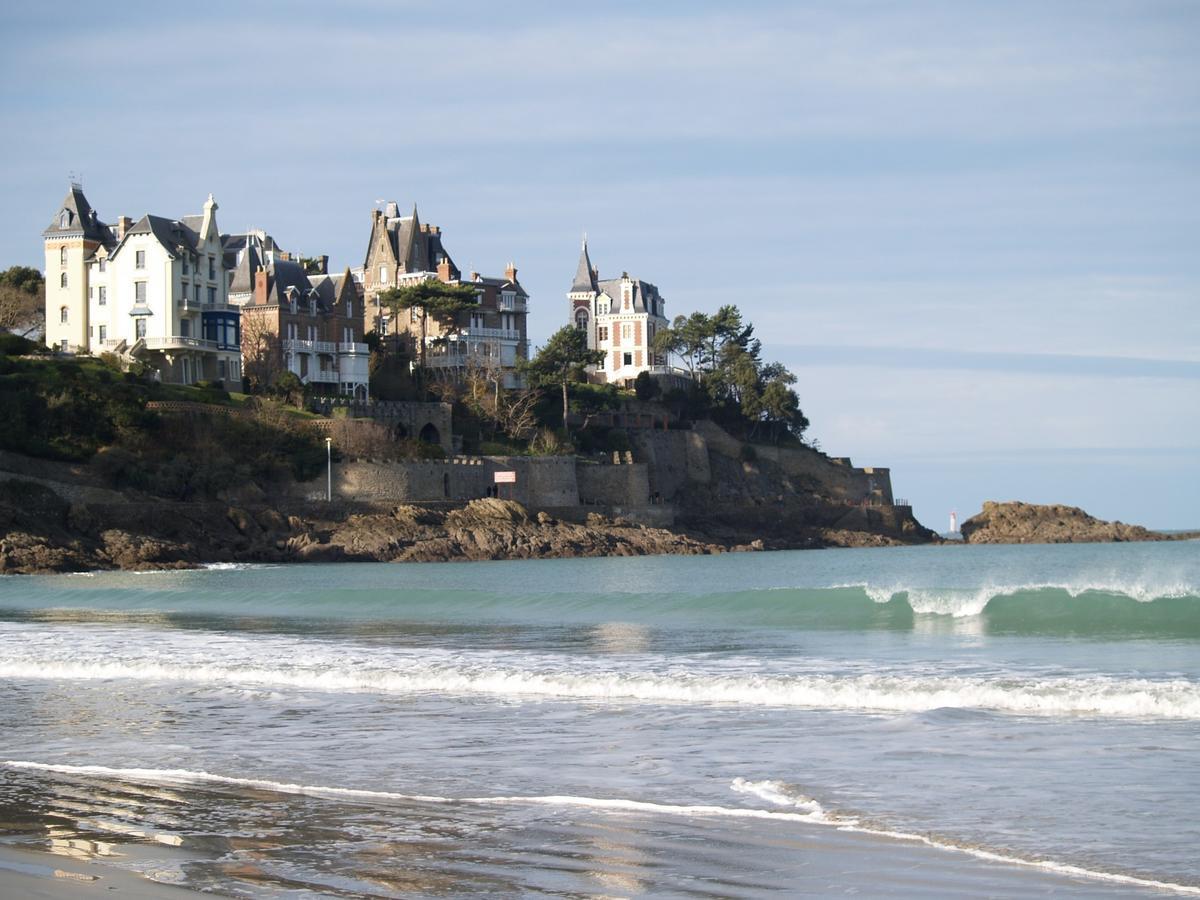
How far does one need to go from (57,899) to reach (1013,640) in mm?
13835

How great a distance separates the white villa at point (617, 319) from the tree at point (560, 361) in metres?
10.9

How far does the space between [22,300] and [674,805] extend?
58.7 m

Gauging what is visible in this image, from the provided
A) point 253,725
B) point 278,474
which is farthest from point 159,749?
point 278,474

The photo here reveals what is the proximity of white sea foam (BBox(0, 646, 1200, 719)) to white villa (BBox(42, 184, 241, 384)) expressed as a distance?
130 ft

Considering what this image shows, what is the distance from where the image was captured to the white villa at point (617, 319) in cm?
8012

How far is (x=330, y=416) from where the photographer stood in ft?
185

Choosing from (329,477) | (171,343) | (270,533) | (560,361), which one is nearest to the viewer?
(270,533)

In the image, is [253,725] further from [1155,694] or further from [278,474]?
[278,474]

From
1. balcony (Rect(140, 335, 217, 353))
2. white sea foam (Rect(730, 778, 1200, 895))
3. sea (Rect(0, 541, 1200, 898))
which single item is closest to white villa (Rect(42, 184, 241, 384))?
balcony (Rect(140, 335, 217, 353))

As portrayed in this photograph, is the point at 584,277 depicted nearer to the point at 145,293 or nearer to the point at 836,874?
the point at 145,293

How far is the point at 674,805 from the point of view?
29.2 ft

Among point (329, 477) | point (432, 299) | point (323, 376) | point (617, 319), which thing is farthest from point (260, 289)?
point (617, 319)

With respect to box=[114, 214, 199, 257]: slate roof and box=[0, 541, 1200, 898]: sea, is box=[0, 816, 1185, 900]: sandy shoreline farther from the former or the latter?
box=[114, 214, 199, 257]: slate roof

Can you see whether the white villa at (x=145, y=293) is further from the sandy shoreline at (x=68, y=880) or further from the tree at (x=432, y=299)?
the sandy shoreline at (x=68, y=880)
